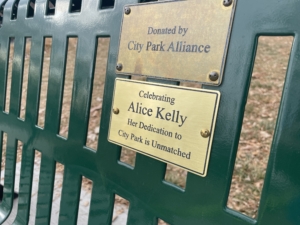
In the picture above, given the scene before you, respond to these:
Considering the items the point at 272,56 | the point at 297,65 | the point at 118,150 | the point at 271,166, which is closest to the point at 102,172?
the point at 118,150

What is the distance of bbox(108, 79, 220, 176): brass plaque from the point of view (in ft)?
2.61

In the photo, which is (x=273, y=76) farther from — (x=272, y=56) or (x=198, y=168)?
(x=198, y=168)

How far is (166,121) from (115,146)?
9.7 inches

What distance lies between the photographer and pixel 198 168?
80cm

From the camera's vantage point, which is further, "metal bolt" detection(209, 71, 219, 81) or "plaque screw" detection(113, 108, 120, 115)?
"plaque screw" detection(113, 108, 120, 115)

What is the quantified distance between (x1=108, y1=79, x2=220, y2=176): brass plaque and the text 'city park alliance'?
106 mm

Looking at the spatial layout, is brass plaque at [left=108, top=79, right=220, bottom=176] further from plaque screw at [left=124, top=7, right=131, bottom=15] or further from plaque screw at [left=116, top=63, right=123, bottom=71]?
plaque screw at [left=124, top=7, right=131, bottom=15]

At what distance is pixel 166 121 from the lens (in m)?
0.87

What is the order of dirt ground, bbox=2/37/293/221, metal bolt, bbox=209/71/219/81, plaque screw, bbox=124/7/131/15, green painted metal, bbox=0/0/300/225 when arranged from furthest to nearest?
dirt ground, bbox=2/37/293/221
plaque screw, bbox=124/7/131/15
metal bolt, bbox=209/71/219/81
green painted metal, bbox=0/0/300/225

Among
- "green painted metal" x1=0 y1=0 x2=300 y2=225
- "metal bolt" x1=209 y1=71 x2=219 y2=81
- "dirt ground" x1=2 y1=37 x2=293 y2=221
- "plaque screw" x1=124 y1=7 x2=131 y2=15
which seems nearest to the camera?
"green painted metal" x1=0 y1=0 x2=300 y2=225

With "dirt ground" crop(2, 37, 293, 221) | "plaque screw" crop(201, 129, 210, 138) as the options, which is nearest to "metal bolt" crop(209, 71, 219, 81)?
"plaque screw" crop(201, 129, 210, 138)

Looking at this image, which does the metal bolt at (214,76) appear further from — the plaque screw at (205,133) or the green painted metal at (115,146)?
the plaque screw at (205,133)

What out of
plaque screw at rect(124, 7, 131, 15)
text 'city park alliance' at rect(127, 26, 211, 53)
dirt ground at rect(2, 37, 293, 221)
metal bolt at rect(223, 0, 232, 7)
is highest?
metal bolt at rect(223, 0, 232, 7)

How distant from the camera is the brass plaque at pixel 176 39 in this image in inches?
30.8
